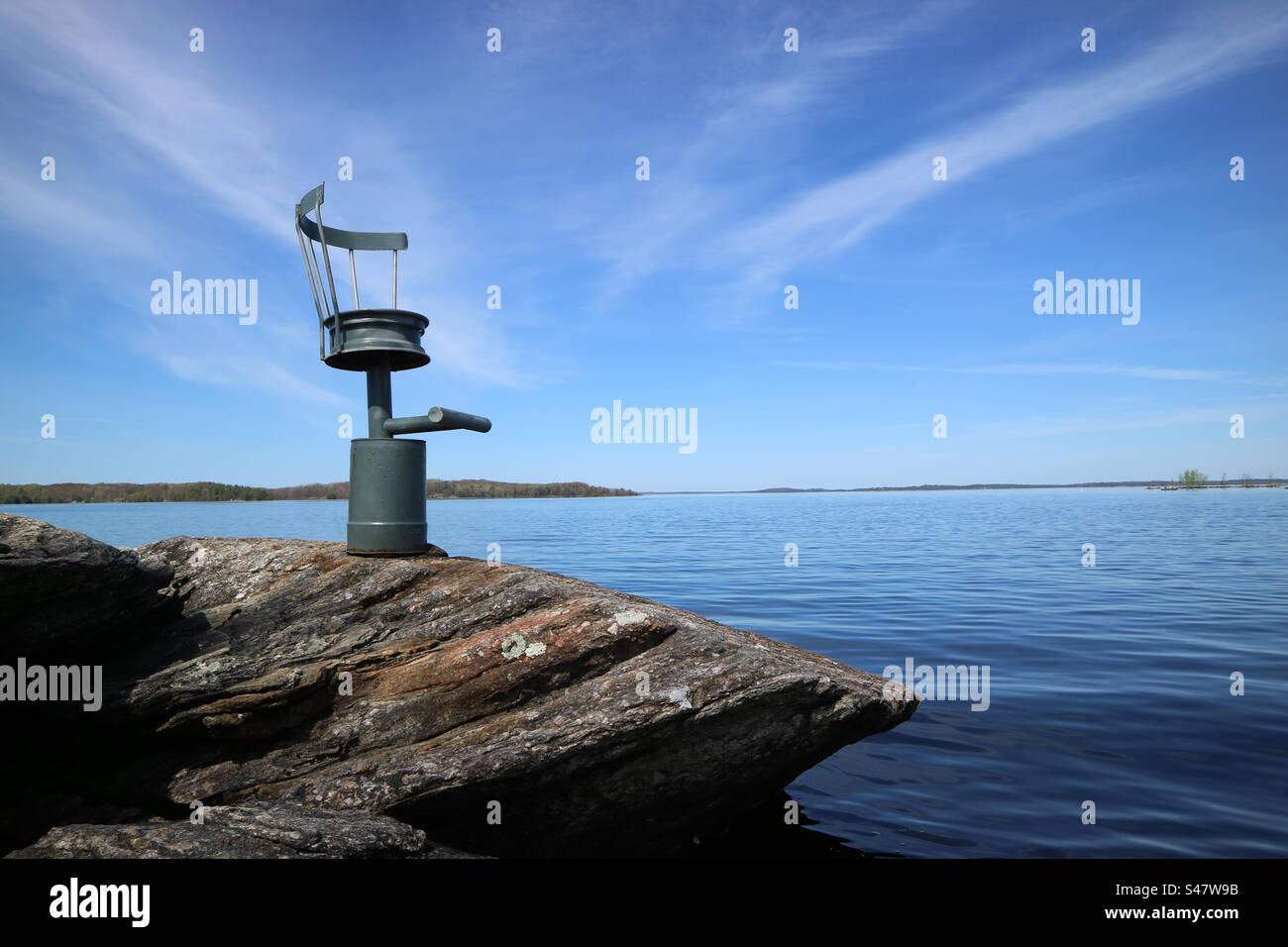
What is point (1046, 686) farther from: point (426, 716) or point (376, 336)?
point (376, 336)

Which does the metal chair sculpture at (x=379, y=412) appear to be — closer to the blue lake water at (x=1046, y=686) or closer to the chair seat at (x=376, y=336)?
the chair seat at (x=376, y=336)

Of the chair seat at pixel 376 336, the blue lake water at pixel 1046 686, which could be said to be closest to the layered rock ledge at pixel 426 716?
the blue lake water at pixel 1046 686

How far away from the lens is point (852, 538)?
46.3 metres

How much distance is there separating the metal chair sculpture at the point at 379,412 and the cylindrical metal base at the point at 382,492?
12mm

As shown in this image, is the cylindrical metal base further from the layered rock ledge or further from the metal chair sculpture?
Answer: the layered rock ledge

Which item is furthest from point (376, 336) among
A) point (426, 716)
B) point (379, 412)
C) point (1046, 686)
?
point (1046, 686)

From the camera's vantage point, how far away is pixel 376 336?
8906mm

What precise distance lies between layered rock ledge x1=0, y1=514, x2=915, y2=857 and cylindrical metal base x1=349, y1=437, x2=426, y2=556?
1372 mm

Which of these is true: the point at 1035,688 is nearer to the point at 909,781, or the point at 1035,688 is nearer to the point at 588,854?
the point at 909,781

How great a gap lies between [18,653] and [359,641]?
9.21ft

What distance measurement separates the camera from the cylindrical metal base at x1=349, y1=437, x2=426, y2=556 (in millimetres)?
8602

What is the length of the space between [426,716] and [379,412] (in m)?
3.99
